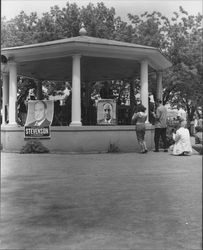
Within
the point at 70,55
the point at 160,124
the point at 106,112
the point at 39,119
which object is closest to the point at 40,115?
the point at 39,119

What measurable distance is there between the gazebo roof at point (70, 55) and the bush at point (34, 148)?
268mm

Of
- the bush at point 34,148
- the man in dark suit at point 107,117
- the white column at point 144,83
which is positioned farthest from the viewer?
the man in dark suit at point 107,117

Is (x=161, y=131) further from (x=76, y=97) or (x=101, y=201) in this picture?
(x=76, y=97)

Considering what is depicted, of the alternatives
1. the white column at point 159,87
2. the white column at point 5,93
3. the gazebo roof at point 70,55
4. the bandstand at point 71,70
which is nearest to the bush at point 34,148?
the bandstand at point 71,70

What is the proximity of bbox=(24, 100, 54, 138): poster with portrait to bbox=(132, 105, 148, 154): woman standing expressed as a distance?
0.28 m

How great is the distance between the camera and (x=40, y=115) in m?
1.20

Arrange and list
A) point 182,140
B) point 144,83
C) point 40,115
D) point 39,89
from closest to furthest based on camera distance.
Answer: point 182,140 < point 40,115 < point 39,89 < point 144,83

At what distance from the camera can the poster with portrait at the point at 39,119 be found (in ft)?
3.90

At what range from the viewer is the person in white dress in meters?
1.04

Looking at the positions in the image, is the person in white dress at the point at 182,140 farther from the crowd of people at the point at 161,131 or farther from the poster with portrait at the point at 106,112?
the poster with portrait at the point at 106,112

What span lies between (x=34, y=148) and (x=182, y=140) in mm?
430

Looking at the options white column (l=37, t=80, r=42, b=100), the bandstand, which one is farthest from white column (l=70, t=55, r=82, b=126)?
white column (l=37, t=80, r=42, b=100)

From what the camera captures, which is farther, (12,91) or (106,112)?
(106,112)

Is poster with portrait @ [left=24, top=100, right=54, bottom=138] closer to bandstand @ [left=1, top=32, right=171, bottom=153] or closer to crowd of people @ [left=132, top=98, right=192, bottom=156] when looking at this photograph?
bandstand @ [left=1, top=32, right=171, bottom=153]
